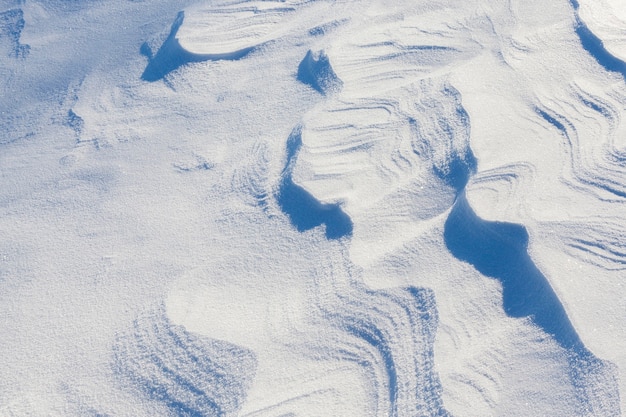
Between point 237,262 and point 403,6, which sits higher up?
point 403,6

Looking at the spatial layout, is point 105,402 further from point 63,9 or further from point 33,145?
point 63,9

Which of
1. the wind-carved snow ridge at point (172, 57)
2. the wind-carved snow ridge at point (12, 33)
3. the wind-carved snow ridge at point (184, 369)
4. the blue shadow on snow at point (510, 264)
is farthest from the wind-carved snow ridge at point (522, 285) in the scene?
the wind-carved snow ridge at point (12, 33)

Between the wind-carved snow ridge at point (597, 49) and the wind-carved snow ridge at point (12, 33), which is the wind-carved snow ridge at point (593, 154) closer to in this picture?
the wind-carved snow ridge at point (597, 49)

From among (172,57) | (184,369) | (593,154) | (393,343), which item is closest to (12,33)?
(172,57)

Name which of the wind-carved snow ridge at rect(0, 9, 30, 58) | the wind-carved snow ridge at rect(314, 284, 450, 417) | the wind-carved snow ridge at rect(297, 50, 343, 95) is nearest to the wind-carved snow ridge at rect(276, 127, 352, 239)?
the wind-carved snow ridge at rect(314, 284, 450, 417)

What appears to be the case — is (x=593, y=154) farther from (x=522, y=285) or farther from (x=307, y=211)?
(x=307, y=211)

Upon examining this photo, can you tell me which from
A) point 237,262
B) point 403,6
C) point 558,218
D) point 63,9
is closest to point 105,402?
point 237,262
